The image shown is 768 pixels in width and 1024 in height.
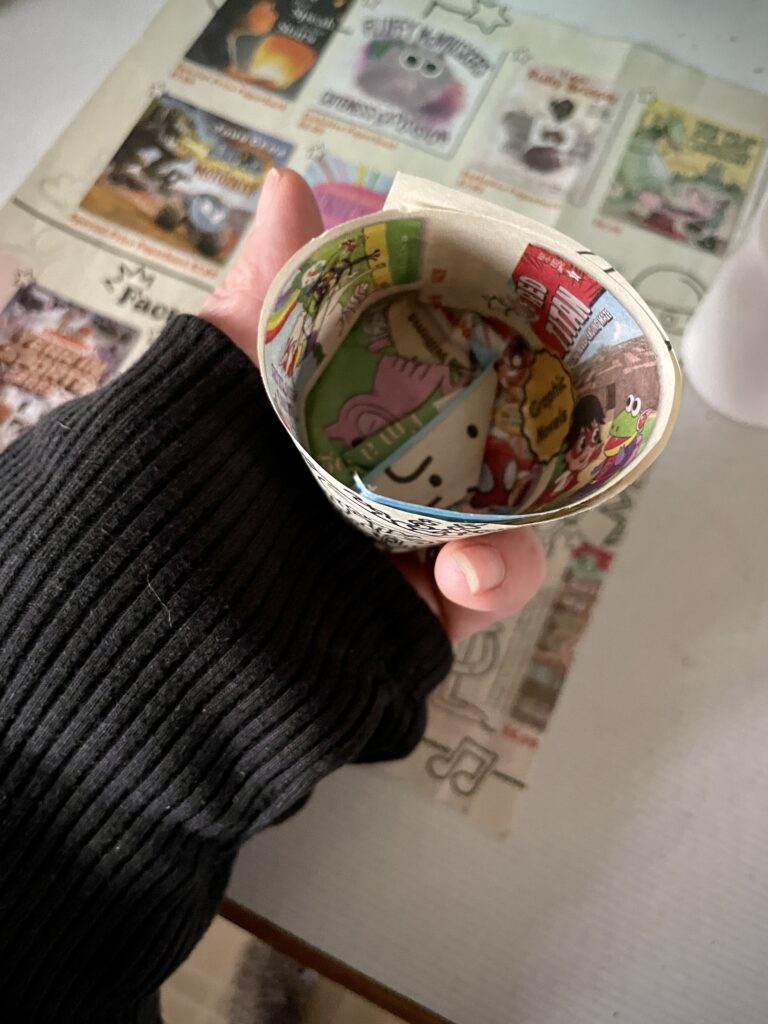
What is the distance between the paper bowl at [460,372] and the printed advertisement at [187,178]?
0.21 m

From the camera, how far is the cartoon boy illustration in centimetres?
31

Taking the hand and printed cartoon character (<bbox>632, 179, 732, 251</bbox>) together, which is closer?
the hand

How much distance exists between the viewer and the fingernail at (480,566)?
1.08 feet

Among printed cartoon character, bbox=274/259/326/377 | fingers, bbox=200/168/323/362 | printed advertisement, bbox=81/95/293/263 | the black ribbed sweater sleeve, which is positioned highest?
printed advertisement, bbox=81/95/293/263

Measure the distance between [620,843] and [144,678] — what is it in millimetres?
260

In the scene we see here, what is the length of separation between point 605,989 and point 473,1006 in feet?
0.22

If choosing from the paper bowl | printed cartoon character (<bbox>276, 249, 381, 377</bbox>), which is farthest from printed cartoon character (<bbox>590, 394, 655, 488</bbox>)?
printed cartoon character (<bbox>276, 249, 381, 377</bbox>)

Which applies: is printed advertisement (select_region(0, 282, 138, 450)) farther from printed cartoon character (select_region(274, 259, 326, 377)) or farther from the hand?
printed cartoon character (select_region(274, 259, 326, 377))

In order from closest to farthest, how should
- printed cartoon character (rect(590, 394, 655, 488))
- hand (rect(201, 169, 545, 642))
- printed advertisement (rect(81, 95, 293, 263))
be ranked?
1. printed cartoon character (rect(590, 394, 655, 488))
2. hand (rect(201, 169, 545, 642))
3. printed advertisement (rect(81, 95, 293, 263))

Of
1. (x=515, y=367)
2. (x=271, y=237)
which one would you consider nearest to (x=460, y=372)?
(x=515, y=367)

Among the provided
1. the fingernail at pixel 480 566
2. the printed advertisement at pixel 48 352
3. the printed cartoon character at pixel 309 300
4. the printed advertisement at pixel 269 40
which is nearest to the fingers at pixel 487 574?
the fingernail at pixel 480 566

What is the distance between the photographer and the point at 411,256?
12.7 inches

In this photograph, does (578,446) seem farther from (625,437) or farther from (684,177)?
(684,177)

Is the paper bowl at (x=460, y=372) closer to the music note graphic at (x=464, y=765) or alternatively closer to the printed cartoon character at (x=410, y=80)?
the music note graphic at (x=464, y=765)
